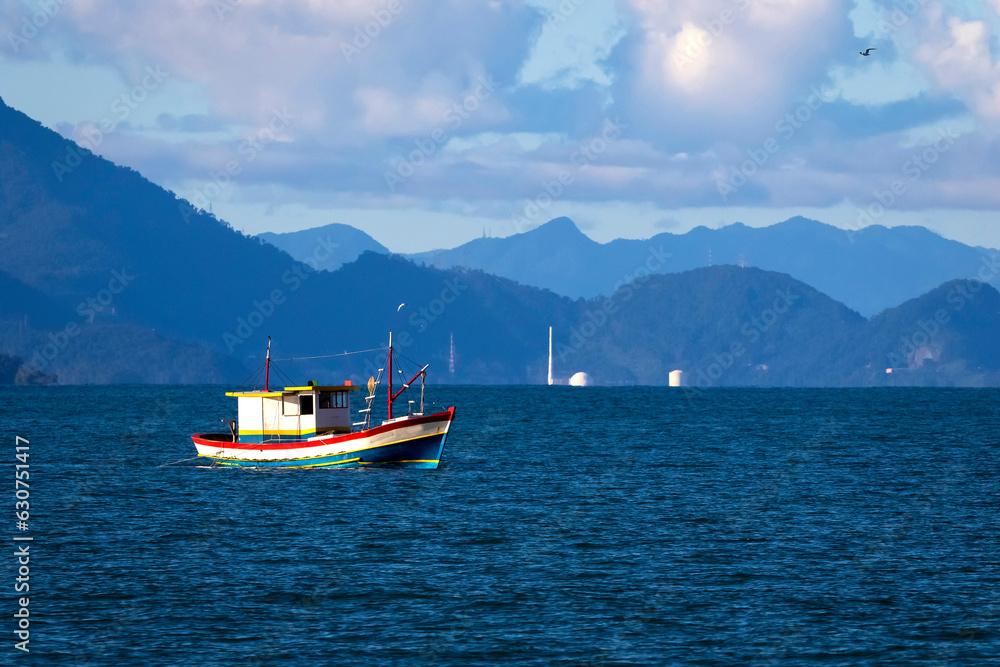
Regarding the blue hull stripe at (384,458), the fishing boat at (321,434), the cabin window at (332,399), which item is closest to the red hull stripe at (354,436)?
the fishing boat at (321,434)

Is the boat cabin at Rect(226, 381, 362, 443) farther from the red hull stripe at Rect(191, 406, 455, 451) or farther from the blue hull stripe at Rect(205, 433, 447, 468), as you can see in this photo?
the blue hull stripe at Rect(205, 433, 447, 468)

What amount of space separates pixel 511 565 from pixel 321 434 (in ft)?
121

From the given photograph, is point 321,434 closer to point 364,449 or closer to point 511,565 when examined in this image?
point 364,449

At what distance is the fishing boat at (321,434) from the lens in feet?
272

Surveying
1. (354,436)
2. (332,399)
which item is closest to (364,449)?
(354,436)

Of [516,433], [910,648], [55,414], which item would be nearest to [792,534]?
[910,648]

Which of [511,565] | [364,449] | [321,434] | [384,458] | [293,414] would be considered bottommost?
[511,565]

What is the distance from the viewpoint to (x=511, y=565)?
167ft

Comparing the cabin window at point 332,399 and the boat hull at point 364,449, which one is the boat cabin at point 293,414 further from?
the boat hull at point 364,449

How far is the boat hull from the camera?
8262 centimetres

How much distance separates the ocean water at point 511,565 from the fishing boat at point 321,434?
5.07 ft

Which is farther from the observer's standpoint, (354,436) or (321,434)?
(321,434)

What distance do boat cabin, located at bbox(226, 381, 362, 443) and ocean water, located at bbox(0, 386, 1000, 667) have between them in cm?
301

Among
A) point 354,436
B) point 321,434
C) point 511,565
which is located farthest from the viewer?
point 321,434
